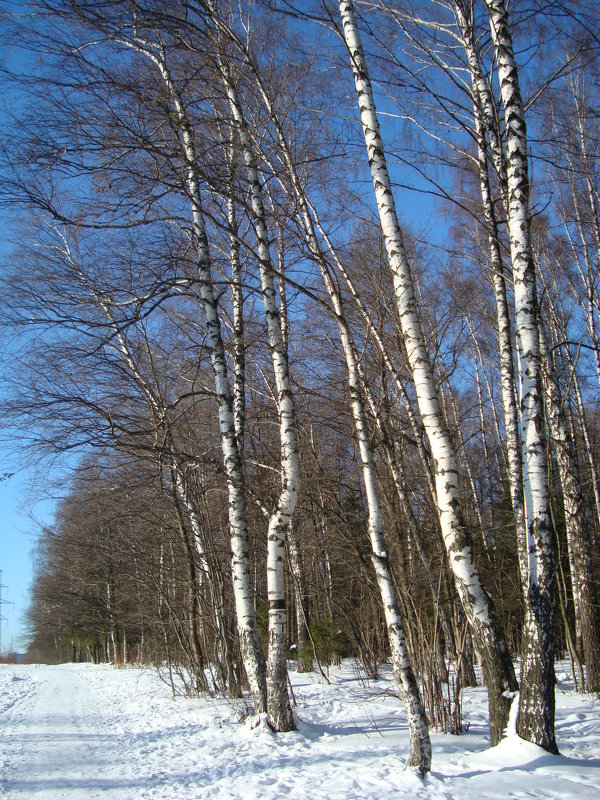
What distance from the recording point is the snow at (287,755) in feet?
13.6

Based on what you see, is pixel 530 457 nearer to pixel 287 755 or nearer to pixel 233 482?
pixel 287 755

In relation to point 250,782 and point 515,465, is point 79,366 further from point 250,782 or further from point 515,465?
point 515,465

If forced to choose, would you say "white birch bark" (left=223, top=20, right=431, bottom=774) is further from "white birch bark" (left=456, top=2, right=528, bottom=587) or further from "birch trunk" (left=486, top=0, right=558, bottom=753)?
"white birch bark" (left=456, top=2, right=528, bottom=587)

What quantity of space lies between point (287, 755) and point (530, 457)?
3.59 meters

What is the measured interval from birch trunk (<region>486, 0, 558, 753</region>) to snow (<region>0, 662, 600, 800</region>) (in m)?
0.38

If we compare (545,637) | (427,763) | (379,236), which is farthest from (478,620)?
(379,236)

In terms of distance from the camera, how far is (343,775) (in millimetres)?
4855

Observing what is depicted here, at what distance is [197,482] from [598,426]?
1926 cm

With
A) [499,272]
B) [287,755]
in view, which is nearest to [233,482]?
[287,755]

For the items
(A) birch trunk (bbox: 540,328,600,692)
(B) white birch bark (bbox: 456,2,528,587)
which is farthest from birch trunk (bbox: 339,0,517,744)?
(A) birch trunk (bbox: 540,328,600,692)

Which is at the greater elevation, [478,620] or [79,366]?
[79,366]

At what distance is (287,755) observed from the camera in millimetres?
5660

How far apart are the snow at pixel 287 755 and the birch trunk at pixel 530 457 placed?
1.25 ft

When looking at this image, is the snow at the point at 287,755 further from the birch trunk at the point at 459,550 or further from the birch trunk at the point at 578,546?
the birch trunk at the point at 578,546
